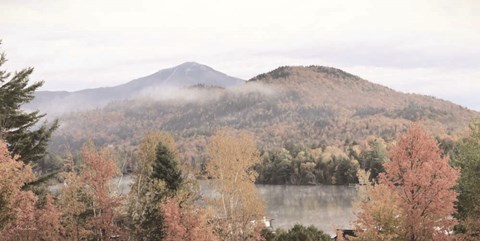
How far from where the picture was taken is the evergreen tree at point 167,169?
Result: 118ft

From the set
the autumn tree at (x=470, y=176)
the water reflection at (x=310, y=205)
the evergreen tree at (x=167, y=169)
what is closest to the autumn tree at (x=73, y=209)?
the evergreen tree at (x=167, y=169)

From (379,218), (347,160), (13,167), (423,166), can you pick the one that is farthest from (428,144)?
(347,160)

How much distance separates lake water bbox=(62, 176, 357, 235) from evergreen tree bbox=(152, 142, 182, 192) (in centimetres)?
3189

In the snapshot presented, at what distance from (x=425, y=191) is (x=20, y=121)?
24402 mm

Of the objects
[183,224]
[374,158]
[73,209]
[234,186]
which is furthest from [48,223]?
[374,158]

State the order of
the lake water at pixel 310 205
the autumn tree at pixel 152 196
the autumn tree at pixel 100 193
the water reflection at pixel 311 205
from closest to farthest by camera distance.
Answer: the autumn tree at pixel 100 193 < the autumn tree at pixel 152 196 < the lake water at pixel 310 205 < the water reflection at pixel 311 205

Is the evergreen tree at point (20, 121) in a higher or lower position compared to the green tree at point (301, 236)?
higher

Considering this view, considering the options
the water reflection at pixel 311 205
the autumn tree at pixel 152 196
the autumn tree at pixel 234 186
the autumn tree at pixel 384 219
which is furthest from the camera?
the water reflection at pixel 311 205

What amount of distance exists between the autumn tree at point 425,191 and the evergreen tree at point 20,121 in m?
21.7

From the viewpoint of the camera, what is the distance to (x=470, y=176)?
A: 34.2 meters

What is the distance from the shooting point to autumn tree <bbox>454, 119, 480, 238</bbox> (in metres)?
33.5

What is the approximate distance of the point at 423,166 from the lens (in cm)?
2906

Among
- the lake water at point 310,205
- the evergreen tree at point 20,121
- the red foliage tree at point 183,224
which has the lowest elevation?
the lake water at point 310,205

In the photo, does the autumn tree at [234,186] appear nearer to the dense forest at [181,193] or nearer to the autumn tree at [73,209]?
the dense forest at [181,193]
